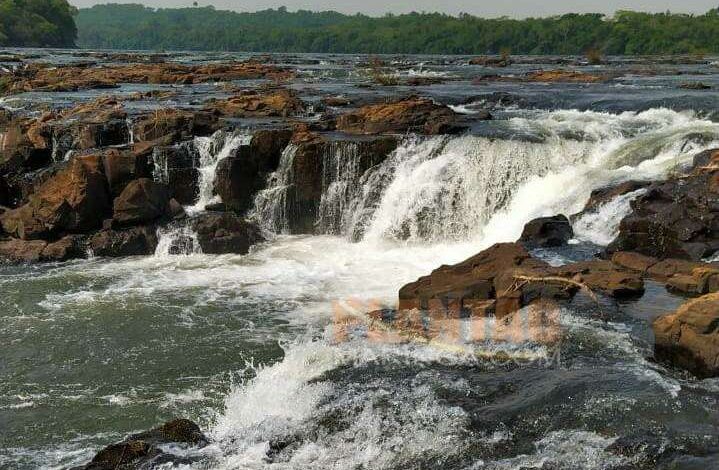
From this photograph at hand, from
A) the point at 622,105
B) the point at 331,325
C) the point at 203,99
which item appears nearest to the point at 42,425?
the point at 331,325

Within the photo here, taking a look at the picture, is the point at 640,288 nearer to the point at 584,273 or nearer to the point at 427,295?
the point at 584,273

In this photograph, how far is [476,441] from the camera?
7160mm

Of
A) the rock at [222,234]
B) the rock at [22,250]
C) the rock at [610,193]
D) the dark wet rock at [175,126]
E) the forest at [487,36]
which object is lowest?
the rock at [22,250]

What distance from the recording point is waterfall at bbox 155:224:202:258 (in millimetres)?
16953

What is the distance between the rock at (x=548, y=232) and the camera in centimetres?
1421

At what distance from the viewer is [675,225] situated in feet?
43.0

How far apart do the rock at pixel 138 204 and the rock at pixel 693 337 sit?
38.8 feet

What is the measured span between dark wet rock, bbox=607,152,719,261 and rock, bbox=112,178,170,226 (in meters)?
9.87

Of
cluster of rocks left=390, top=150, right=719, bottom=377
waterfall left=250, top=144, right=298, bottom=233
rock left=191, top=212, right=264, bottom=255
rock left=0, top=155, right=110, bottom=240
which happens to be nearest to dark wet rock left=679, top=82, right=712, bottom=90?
cluster of rocks left=390, top=150, right=719, bottom=377

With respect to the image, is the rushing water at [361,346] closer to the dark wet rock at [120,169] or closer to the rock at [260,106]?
the dark wet rock at [120,169]

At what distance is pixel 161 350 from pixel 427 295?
3943mm

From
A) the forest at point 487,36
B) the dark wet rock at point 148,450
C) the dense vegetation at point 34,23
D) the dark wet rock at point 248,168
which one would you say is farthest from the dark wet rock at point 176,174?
the dense vegetation at point 34,23

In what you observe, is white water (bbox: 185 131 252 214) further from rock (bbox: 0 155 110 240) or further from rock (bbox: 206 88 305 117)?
rock (bbox: 206 88 305 117)

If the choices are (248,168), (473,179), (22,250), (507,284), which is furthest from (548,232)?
(22,250)
